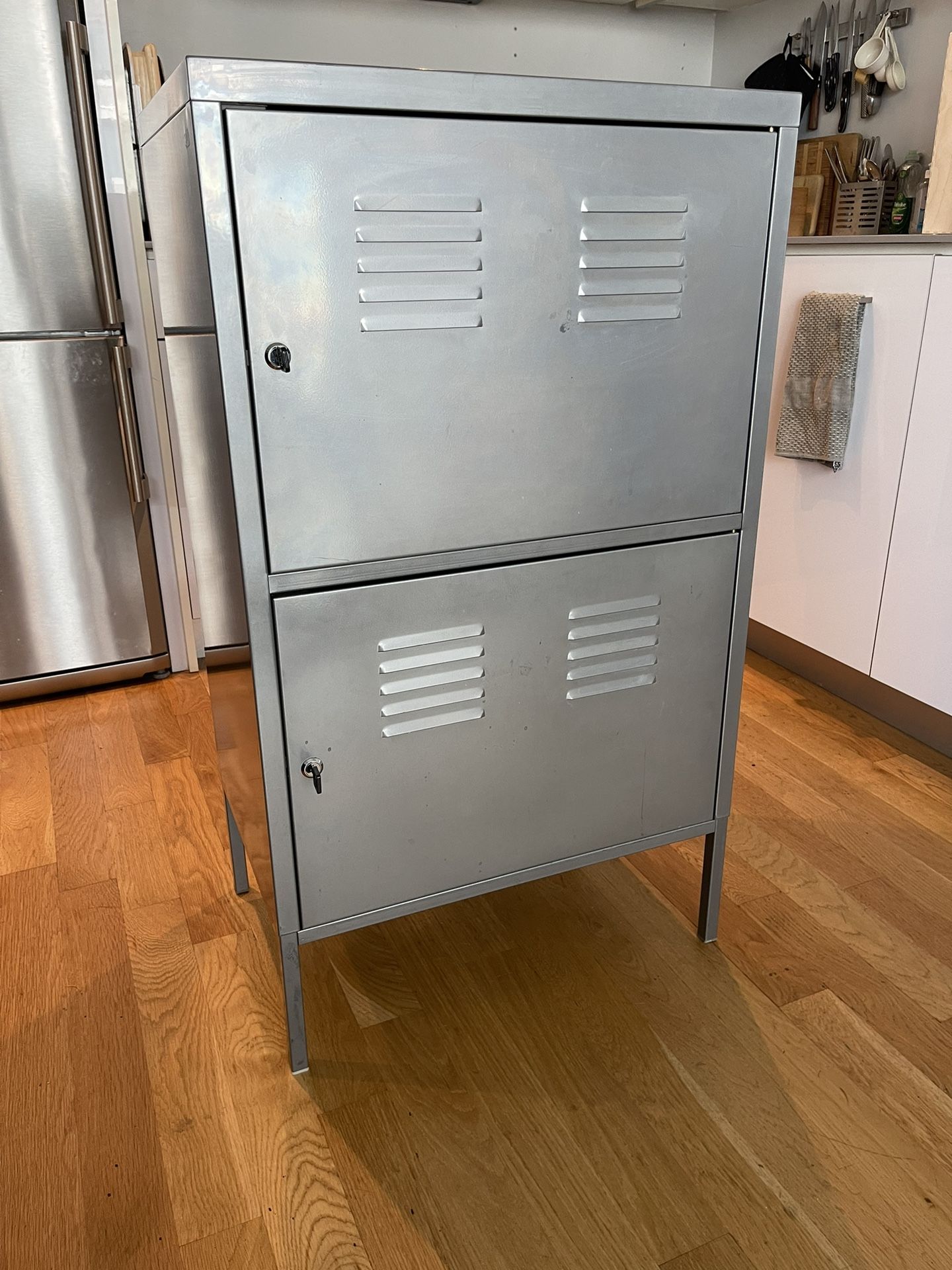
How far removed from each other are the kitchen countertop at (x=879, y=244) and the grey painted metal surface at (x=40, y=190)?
4.65 feet

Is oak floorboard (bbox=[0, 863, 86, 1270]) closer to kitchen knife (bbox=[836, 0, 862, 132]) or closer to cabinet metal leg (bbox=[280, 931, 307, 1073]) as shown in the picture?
cabinet metal leg (bbox=[280, 931, 307, 1073])

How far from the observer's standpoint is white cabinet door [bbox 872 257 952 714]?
5.82 feet

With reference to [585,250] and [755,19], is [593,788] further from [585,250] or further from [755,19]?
[755,19]

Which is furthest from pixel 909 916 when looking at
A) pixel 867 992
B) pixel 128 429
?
pixel 128 429

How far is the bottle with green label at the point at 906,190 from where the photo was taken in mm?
2252

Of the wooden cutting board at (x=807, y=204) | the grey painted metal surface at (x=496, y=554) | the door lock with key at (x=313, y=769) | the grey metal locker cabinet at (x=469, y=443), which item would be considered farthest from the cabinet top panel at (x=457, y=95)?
the wooden cutting board at (x=807, y=204)

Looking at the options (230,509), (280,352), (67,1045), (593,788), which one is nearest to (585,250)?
(280,352)

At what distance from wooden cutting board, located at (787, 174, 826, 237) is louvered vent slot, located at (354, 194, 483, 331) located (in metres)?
1.77

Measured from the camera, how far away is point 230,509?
3.23 ft

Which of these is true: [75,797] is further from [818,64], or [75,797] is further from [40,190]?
[818,64]

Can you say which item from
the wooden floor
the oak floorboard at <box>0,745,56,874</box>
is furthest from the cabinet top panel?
the oak floorboard at <box>0,745,56,874</box>

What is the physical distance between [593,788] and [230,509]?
593mm

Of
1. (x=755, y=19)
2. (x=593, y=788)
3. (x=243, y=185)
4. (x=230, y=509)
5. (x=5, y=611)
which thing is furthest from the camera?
(x=755, y=19)

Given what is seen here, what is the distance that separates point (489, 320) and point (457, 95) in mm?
206
